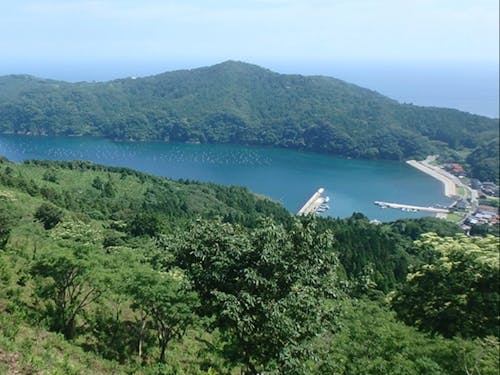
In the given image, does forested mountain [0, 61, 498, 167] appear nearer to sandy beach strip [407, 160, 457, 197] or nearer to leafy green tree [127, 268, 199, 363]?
sandy beach strip [407, 160, 457, 197]

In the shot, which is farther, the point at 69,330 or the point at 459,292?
the point at 459,292

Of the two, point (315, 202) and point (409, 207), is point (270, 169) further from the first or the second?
point (409, 207)

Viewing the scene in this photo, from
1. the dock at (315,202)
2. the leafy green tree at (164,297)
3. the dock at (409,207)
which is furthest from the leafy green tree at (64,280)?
the dock at (409,207)

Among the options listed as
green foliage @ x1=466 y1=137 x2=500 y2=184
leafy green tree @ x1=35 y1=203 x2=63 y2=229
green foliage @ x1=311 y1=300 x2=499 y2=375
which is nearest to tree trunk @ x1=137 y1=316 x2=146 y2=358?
green foliage @ x1=311 y1=300 x2=499 y2=375

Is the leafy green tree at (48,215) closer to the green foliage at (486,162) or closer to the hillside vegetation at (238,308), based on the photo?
the hillside vegetation at (238,308)

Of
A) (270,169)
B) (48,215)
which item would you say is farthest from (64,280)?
(270,169)

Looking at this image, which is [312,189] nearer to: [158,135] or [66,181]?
[66,181]

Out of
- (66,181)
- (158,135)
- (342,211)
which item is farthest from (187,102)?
(66,181)
